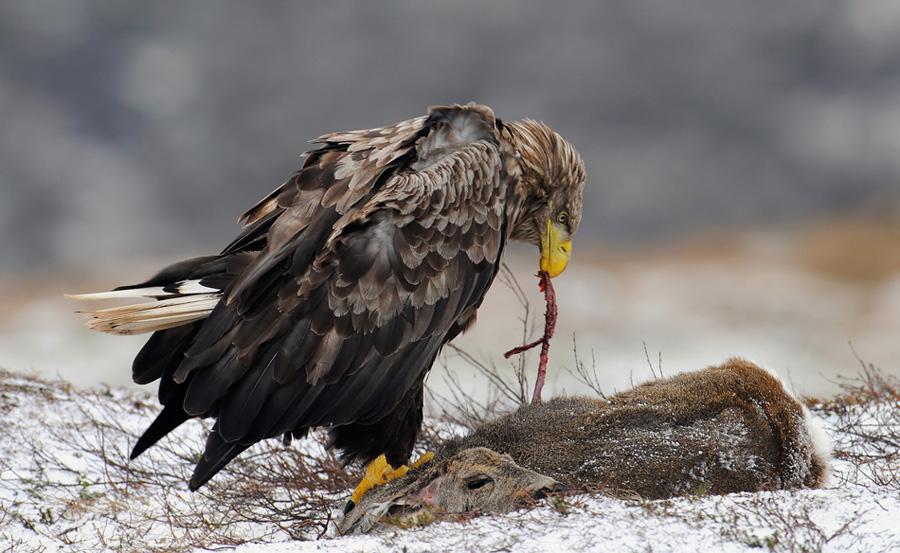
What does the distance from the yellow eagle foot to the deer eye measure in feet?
1.67

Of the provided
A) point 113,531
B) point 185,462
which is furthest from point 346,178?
point 185,462

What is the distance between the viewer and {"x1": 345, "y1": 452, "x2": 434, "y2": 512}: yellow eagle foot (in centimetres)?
450

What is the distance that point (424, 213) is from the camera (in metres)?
4.50

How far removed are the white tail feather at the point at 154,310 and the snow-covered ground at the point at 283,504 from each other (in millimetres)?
1057

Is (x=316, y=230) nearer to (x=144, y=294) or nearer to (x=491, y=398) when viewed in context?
(x=144, y=294)

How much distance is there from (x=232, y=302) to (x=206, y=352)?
27 centimetres

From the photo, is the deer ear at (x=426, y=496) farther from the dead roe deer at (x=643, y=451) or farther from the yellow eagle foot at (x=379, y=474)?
the yellow eagle foot at (x=379, y=474)

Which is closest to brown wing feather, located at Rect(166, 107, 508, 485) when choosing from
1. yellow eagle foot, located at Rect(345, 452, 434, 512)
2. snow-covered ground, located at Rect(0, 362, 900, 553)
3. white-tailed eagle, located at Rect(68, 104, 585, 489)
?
white-tailed eagle, located at Rect(68, 104, 585, 489)

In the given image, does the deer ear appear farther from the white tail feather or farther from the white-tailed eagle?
the white tail feather

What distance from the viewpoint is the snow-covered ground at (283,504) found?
11.2 ft

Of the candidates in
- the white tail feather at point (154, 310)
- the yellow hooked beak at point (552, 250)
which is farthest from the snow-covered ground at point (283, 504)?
the yellow hooked beak at point (552, 250)

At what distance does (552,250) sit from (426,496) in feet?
6.24

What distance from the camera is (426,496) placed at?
4.03 metres

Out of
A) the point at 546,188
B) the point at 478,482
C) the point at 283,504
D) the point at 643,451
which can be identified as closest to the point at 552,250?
the point at 546,188
